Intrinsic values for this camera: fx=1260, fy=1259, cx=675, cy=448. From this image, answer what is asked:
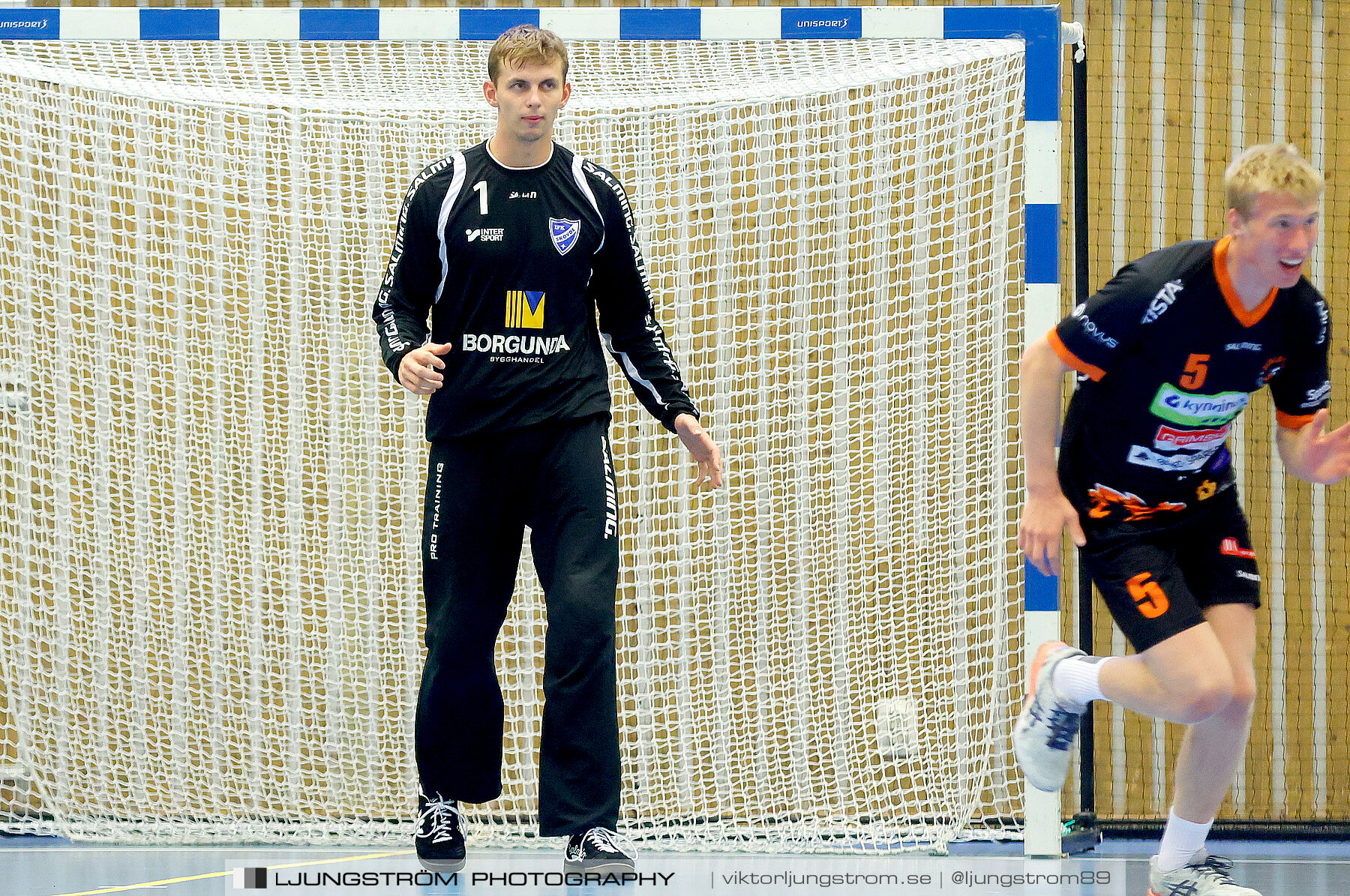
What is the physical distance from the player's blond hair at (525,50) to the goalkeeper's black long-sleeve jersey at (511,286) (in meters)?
0.24

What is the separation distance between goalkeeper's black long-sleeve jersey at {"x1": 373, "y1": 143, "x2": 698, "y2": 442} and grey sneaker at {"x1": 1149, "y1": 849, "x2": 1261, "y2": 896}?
5.14ft

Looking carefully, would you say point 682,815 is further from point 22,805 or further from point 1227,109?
point 1227,109

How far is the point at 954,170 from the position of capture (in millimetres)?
4363

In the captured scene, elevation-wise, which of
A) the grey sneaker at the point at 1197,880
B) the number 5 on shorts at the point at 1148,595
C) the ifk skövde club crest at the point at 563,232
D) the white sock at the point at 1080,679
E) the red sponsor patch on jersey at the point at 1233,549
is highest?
the ifk skövde club crest at the point at 563,232

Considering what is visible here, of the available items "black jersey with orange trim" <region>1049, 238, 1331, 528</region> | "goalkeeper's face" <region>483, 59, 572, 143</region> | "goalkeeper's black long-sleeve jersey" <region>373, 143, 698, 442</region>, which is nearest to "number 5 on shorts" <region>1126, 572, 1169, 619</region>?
"black jersey with orange trim" <region>1049, 238, 1331, 528</region>

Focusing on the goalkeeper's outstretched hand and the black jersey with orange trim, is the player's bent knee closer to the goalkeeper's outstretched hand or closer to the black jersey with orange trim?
Result: the black jersey with orange trim

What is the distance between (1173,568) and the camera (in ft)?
9.30

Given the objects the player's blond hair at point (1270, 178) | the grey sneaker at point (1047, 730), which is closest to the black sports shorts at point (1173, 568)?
the grey sneaker at point (1047, 730)

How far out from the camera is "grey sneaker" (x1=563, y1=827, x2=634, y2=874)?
113 inches

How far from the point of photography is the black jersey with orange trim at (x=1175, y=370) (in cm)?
274

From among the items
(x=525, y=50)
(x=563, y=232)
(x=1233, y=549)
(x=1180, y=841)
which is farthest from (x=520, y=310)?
(x=1180, y=841)

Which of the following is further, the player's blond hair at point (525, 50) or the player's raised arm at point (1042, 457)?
the player's blond hair at point (525, 50)

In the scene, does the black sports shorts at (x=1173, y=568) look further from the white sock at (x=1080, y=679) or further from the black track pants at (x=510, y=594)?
the black track pants at (x=510, y=594)

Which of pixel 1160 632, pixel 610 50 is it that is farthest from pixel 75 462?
pixel 1160 632
